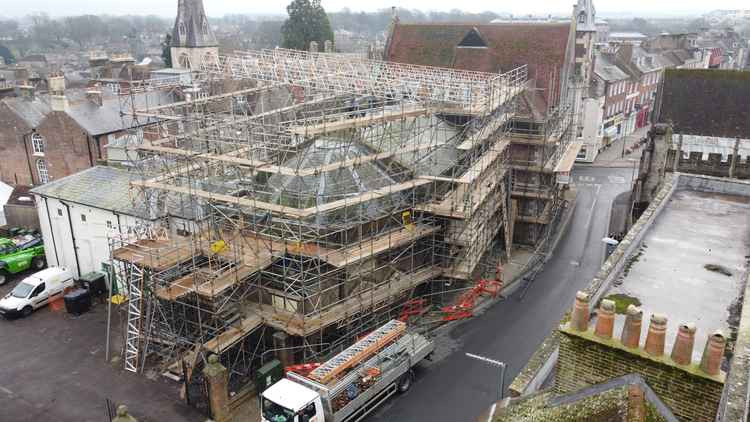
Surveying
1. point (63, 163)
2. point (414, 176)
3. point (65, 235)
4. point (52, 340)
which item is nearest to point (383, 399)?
point (414, 176)

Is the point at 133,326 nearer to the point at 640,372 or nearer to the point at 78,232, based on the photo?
the point at 78,232

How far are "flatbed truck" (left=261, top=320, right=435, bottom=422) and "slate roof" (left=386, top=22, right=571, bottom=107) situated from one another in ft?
60.4

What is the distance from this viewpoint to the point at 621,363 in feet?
28.1

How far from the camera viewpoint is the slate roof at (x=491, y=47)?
103 ft

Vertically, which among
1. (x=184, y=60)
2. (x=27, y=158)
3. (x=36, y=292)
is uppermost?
→ (x=184, y=60)

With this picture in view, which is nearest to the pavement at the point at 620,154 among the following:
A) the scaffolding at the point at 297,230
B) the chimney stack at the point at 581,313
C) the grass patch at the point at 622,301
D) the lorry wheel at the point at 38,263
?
the scaffolding at the point at 297,230

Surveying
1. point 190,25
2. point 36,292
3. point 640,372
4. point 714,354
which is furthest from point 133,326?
point 190,25

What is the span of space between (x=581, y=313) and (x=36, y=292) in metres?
22.8

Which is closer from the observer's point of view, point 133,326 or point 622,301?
point 622,301

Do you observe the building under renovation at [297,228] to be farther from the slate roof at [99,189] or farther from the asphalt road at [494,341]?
the asphalt road at [494,341]

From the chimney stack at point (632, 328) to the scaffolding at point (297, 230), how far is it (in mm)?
11281

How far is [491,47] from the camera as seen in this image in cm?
3284

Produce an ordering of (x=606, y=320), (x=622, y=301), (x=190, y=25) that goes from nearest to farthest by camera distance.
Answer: (x=606, y=320), (x=622, y=301), (x=190, y=25)

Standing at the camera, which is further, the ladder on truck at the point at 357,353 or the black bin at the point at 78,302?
the black bin at the point at 78,302
